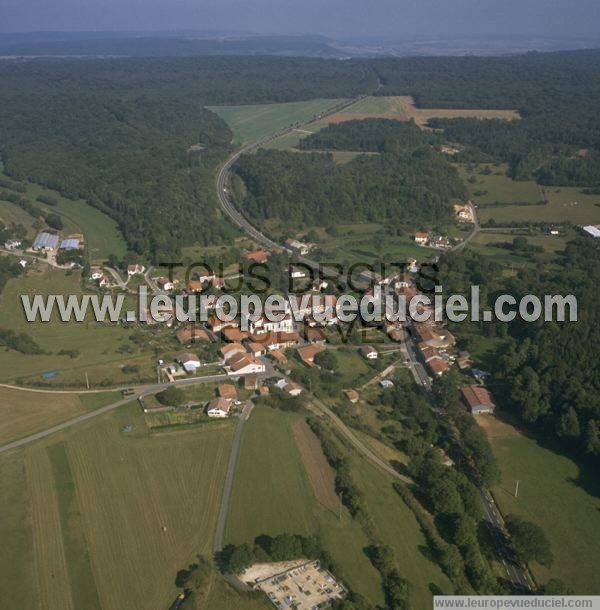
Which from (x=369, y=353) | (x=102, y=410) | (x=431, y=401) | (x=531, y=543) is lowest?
(x=531, y=543)

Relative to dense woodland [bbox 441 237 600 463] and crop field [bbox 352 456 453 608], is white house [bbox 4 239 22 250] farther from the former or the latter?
crop field [bbox 352 456 453 608]

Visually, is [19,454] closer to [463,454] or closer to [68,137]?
[463,454]

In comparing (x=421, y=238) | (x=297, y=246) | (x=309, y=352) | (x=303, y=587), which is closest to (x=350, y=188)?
(x=421, y=238)

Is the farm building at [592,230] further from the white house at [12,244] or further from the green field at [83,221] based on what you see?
the white house at [12,244]

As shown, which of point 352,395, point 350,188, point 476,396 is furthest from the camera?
point 350,188

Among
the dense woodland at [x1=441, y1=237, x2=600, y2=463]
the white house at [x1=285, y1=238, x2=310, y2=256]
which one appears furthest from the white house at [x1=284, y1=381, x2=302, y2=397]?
the white house at [x1=285, y1=238, x2=310, y2=256]

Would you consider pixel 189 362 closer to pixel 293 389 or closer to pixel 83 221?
pixel 293 389

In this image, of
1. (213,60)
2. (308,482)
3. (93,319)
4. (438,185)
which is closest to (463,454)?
(308,482)

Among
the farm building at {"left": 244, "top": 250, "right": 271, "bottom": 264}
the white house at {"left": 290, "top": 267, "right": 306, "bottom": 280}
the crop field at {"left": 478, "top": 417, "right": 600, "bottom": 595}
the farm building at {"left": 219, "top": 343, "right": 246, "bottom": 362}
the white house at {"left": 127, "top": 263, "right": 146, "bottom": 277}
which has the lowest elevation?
the crop field at {"left": 478, "top": 417, "right": 600, "bottom": 595}
